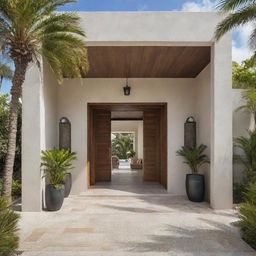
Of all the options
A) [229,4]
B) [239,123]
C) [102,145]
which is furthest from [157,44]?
[102,145]

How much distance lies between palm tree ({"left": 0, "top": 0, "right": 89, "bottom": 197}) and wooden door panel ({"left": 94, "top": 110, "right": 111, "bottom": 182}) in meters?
4.89

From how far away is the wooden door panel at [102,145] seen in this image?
1012 cm

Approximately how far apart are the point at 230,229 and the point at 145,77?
5.16 m

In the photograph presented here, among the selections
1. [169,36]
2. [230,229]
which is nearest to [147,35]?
[169,36]

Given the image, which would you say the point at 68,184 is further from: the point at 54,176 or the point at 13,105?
the point at 13,105

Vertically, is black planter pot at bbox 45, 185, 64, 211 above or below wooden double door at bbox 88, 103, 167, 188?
below

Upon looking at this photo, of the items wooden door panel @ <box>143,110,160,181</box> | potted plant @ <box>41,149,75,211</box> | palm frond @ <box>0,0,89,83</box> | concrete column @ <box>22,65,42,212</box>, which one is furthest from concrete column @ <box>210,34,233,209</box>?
concrete column @ <box>22,65,42,212</box>

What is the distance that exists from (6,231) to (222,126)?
4.88 meters

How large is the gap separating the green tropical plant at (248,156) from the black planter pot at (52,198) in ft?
14.9

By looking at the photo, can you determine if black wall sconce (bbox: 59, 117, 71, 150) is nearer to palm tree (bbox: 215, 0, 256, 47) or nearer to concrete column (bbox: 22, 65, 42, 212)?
concrete column (bbox: 22, 65, 42, 212)

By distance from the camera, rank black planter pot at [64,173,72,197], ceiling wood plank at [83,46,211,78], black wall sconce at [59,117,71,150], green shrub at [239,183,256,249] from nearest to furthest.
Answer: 1. green shrub at [239,183,256,249]
2. ceiling wood plank at [83,46,211,78]
3. black planter pot at [64,173,72,197]
4. black wall sconce at [59,117,71,150]

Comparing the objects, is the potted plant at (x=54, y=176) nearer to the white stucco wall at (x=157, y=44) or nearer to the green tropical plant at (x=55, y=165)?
the green tropical plant at (x=55, y=165)

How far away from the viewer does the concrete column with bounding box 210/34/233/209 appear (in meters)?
6.05

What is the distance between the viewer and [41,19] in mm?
4957
